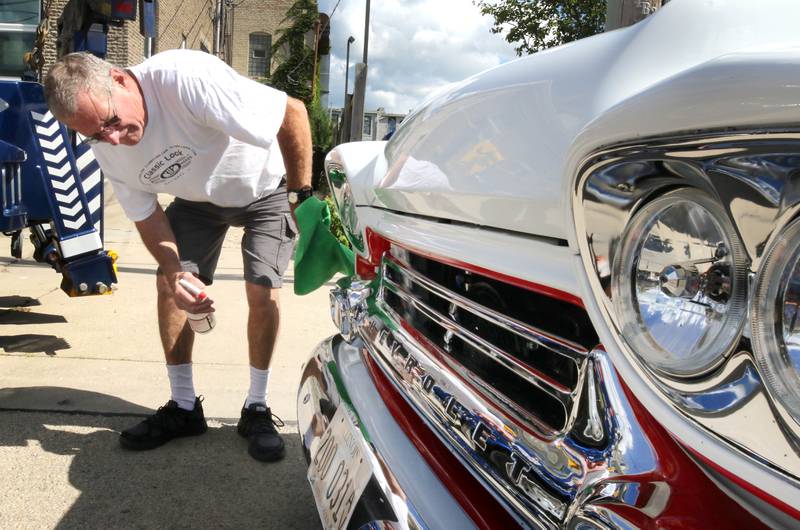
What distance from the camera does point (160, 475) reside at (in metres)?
2.31

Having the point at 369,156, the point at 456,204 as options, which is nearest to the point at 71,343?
the point at 369,156

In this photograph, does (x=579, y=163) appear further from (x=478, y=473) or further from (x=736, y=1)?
(x=478, y=473)

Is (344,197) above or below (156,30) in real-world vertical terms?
below

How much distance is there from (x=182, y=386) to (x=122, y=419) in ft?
1.21

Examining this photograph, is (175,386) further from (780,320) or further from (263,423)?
(780,320)

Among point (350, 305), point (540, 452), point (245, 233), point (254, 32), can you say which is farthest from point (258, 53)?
point (540, 452)

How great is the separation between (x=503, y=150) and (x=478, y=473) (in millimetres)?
553

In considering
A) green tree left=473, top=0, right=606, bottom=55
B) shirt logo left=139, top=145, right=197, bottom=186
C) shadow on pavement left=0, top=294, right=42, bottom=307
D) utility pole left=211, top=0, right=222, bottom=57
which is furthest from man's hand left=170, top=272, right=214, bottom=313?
utility pole left=211, top=0, right=222, bottom=57

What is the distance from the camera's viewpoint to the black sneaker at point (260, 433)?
244cm

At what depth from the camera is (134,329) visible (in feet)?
13.0

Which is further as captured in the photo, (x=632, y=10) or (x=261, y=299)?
(x=261, y=299)

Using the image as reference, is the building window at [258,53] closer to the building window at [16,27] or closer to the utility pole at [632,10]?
the building window at [16,27]

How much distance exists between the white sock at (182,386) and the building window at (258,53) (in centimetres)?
2630

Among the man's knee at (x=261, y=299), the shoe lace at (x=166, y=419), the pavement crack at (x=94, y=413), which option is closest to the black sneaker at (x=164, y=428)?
the shoe lace at (x=166, y=419)
